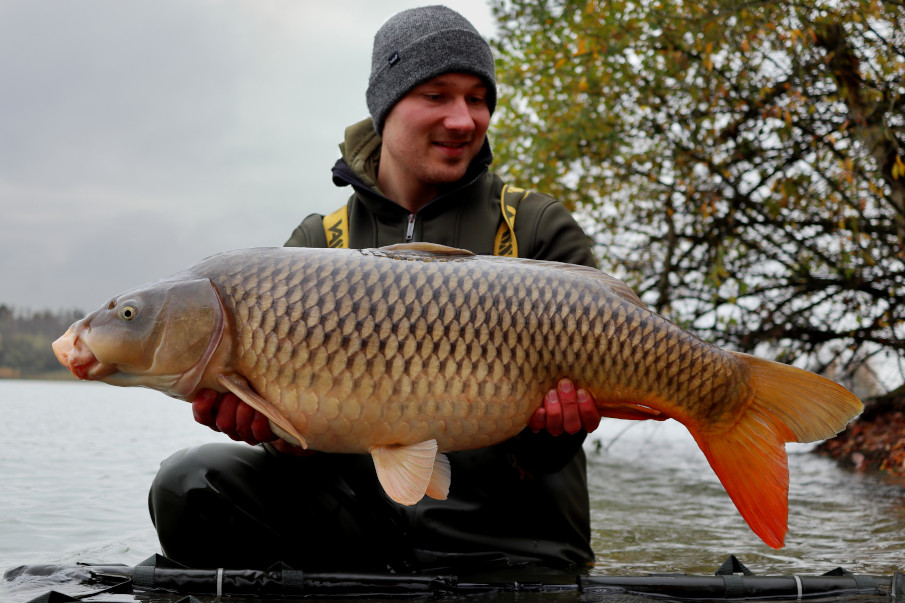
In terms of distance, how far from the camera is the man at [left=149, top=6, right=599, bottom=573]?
7.39 feet

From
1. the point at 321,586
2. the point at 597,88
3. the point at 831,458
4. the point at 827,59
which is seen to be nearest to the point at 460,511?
the point at 321,586

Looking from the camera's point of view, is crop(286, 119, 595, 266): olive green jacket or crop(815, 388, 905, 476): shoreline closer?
crop(286, 119, 595, 266): olive green jacket

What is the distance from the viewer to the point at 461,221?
253 cm

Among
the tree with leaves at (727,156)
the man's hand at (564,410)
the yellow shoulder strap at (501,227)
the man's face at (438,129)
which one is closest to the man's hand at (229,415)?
the man's hand at (564,410)

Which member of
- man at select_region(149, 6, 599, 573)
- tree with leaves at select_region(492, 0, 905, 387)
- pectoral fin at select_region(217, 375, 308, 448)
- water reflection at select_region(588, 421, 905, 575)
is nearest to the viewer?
pectoral fin at select_region(217, 375, 308, 448)

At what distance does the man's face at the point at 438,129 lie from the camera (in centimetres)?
252

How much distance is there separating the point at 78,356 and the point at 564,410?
1031mm

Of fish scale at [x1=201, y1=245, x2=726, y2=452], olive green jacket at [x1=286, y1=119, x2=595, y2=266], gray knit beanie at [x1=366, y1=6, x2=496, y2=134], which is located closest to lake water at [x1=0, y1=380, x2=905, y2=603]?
fish scale at [x1=201, y1=245, x2=726, y2=452]

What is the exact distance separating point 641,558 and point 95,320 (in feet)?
6.11

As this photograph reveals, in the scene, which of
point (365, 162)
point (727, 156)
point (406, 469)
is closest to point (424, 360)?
point (406, 469)

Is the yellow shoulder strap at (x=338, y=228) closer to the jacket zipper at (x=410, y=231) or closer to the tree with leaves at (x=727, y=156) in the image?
the jacket zipper at (x=410, y=231)

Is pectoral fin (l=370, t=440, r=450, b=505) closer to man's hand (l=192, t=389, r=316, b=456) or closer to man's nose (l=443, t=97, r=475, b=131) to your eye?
man's hand (l=192, t=389, r=316, b=456)

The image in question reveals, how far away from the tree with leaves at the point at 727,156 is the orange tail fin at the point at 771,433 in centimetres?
351

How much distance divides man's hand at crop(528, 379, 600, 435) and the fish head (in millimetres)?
706
